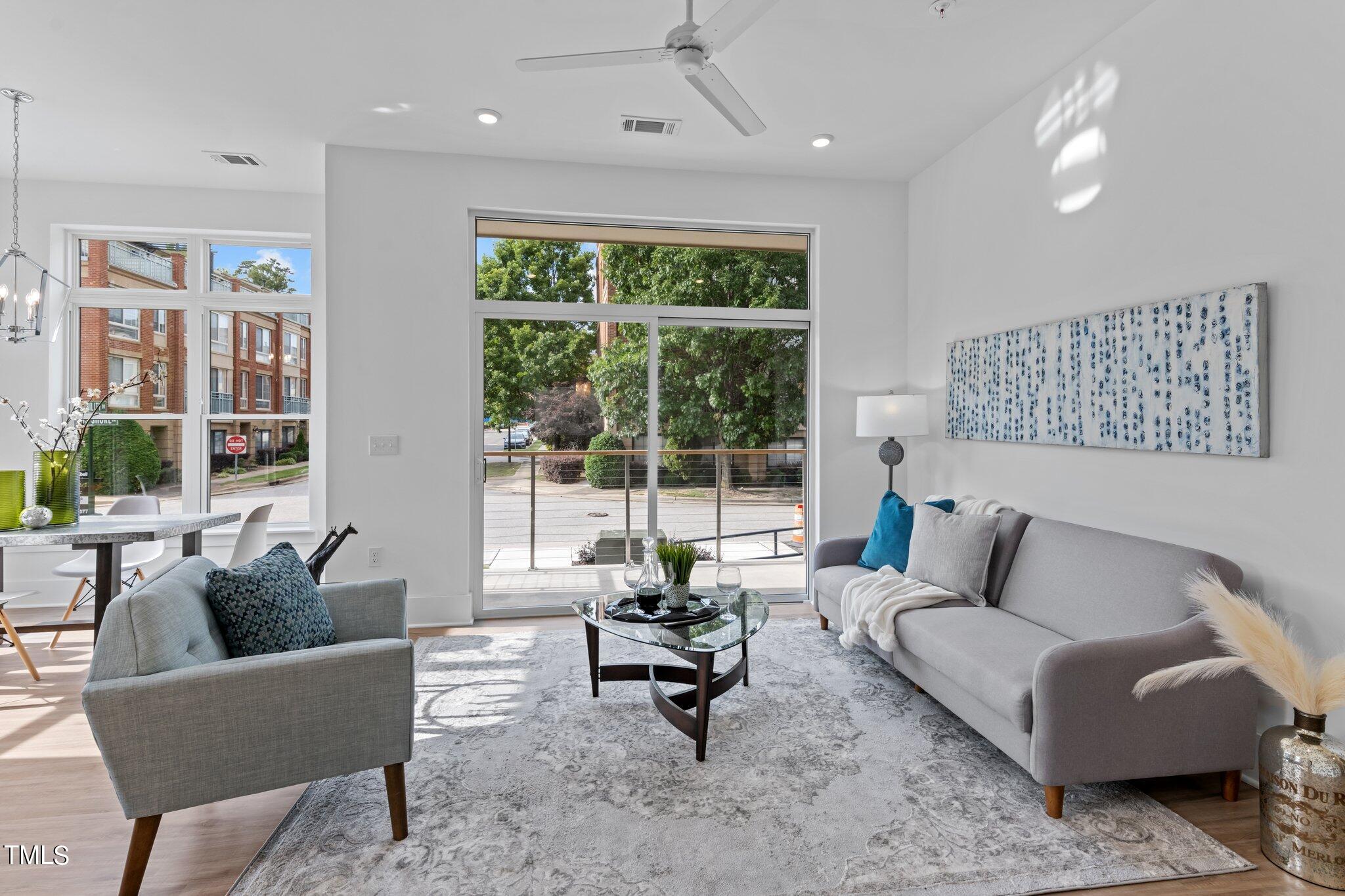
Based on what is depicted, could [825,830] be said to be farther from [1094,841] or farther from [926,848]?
[1094,841]

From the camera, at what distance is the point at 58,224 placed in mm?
4637

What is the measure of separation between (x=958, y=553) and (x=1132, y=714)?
1123mm

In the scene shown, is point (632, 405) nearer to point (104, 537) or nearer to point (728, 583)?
point (728, 583)

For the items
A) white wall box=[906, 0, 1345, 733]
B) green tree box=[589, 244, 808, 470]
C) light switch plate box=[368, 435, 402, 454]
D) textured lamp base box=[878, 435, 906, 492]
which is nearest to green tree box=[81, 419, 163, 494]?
light switch plate box=[368, 435, 402, 454]

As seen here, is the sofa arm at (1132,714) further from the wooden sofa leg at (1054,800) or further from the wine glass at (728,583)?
the wine glass at (728,583)

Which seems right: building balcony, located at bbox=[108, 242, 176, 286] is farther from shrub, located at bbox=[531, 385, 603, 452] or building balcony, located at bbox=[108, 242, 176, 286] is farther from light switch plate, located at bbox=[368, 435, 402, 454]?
shrub, located at bbox=[531, 385, 603, 452]

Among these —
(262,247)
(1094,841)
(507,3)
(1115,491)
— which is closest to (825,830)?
(1094,841)

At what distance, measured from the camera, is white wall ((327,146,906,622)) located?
164 inches

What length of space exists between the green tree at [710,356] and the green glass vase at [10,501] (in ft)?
9.63

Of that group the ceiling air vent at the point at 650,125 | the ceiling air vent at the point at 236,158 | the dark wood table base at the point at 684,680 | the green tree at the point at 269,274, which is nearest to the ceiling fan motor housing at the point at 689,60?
the ceiling air vent at the point at 650,125

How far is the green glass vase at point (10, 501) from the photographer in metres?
3.16

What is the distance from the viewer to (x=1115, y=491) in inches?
117

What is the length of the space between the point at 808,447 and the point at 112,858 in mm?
4052

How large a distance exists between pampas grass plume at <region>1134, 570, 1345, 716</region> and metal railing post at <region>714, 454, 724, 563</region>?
114 inches
